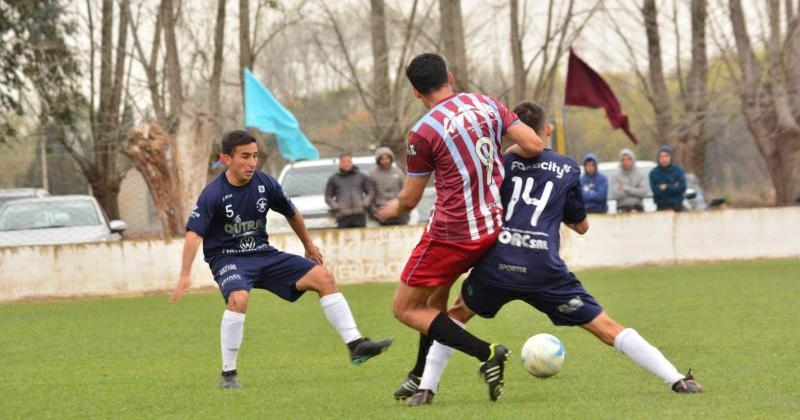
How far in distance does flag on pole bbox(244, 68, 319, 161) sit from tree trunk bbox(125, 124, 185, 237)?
1.46 meters

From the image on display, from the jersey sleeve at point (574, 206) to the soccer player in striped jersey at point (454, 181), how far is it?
1.18 feet

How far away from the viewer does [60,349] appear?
10.1 meters

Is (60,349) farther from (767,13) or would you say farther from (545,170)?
(767,13)

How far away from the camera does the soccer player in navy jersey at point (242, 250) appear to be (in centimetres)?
760

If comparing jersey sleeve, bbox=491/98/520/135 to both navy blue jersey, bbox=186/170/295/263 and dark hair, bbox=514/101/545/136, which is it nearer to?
dark hair, bbox=514/101/545/136

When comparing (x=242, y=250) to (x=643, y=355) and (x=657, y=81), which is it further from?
(x=657, y=81)

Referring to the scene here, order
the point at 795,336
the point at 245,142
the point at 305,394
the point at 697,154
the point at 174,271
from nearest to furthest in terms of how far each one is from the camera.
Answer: the point at 305,394 → the point at 245,142 → the point at 795,336 → the point at 174,271 → the point at 697,154

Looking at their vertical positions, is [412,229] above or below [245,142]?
below

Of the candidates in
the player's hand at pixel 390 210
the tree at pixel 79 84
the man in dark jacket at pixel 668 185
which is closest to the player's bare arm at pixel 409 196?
the player's hand at pixel 390 210

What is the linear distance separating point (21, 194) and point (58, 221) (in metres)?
1.99

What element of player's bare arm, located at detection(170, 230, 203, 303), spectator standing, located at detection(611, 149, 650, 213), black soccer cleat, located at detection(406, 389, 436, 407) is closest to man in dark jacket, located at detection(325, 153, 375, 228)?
spectator standing, located at detection(611, 149, 650, 213)

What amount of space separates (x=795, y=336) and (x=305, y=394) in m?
3.88

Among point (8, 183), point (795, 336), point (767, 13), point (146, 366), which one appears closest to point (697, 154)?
point (767, 13)

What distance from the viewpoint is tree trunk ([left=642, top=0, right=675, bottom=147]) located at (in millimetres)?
21953
